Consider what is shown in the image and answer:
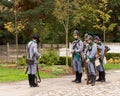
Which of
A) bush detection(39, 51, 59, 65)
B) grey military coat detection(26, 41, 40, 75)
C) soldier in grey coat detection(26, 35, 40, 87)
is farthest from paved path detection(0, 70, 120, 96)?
bush detection(39, 51, 59, 65)

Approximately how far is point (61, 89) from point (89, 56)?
1918 millimetres

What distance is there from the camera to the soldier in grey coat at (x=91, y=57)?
16.2 meters

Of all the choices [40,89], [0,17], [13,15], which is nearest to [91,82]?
[40,89]

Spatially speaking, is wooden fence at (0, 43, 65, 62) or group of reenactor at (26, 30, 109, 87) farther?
wooden fence at (0, 43, 65, 62)

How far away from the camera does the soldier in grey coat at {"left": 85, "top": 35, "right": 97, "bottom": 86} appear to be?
639 inches

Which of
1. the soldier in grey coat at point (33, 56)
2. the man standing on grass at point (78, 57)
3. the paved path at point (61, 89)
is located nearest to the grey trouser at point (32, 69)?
the soldier in grey coat at point (33, 56)

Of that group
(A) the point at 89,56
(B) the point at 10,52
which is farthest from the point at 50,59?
(B) the point at 10,52

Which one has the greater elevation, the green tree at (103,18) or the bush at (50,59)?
the green tree at (103,18)

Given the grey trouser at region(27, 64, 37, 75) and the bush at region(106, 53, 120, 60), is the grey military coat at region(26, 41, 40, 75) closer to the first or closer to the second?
the grey trouser at region(27, 64, 37, 75)

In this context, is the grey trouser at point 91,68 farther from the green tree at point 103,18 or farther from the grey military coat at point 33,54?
the green tree at point 103,18

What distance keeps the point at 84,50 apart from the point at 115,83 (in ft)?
5.56

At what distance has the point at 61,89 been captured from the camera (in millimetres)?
15086

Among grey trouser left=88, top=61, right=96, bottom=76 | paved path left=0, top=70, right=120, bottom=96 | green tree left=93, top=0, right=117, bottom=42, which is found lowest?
paved path left=0, top=70, right=120, bottom=96

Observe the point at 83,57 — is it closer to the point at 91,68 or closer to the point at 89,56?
the point at 89,56
